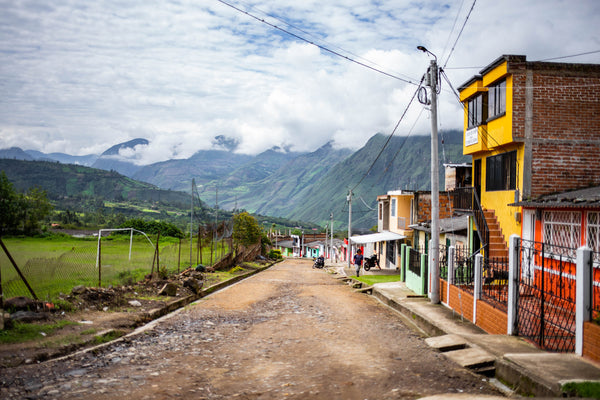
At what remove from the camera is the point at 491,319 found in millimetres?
10008

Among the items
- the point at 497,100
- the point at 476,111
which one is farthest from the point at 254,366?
the point at 476,111

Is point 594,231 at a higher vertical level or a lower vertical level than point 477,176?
lower

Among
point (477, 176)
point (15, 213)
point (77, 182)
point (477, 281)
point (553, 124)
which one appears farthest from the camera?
point (77, 182)

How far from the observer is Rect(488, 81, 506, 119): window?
1719cm

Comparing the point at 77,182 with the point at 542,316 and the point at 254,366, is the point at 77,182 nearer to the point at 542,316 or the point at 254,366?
the point at 254,366

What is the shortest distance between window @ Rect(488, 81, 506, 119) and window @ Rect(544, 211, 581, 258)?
4.84m

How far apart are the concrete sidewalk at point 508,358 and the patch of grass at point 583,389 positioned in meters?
0.08

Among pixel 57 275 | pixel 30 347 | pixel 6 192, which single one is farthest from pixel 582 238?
pixel 6 192

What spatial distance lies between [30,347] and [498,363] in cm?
724

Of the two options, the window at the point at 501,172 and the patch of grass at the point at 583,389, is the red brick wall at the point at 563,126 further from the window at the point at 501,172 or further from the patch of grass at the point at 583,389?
the patch of grass at the point at 583,389


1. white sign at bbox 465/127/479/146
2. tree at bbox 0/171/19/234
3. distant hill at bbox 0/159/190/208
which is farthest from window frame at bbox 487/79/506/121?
distant hill at bbox 0/159/190/208

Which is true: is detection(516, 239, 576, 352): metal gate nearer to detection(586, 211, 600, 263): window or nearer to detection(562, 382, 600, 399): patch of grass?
detection(562, 382, 600, 399): patch of grass

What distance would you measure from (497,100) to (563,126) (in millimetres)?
2470

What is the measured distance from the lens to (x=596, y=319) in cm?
655
